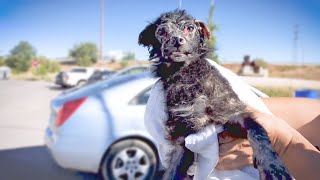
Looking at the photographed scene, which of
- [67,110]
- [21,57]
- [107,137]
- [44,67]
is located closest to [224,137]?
[107,137]

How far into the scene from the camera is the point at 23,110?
1281 centimetres

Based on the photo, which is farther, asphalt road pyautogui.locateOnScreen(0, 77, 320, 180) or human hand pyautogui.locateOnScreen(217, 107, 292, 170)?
asphalt road pyautogui.locateOnScreen(0, 77, 320, 180)

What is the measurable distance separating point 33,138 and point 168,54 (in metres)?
7.06

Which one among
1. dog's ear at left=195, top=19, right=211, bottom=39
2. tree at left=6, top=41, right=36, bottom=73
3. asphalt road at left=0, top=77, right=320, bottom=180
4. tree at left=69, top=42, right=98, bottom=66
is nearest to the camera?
dog's ear at left=195, top=19, right=211, bottom=39

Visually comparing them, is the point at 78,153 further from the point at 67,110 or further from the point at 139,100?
the point at 139,100

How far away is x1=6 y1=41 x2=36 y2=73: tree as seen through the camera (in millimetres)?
51969

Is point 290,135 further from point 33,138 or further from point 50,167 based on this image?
point 33,138

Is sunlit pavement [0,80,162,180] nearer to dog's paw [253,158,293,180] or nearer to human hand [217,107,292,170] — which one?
human hand [217,107,292,170]

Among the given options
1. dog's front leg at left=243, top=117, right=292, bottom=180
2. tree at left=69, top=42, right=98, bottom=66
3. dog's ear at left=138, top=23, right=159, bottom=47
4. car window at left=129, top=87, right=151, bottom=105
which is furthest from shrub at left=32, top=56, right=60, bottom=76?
dog's front leg at left=243, top=117, right=292, bottom=180

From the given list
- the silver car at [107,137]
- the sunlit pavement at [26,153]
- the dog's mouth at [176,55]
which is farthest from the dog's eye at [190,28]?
the sunlit pavement at [26,153]

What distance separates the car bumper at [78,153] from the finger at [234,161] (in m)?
3.00

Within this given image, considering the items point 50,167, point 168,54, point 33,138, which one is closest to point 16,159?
point 50,167

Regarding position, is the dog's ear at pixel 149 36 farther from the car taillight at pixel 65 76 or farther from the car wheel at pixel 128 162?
the car taillight at pixel 65 76

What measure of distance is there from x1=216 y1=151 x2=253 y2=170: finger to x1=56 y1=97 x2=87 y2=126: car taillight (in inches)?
126
